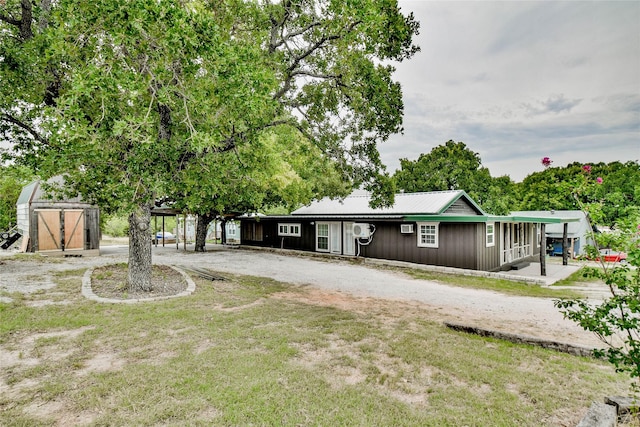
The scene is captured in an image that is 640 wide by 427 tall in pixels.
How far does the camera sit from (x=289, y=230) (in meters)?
20.1

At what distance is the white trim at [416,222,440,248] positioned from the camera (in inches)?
541

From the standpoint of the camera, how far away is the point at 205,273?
10.6m

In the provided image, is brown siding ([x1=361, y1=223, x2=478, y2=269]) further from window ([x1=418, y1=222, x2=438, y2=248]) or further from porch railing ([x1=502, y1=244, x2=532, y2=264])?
porch railing ([x1=502, y1=244, x2=532, y2=264])

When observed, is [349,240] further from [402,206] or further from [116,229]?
[116,229]

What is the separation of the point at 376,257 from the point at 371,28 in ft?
38.1

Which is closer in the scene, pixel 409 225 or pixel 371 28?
pixel 371 28

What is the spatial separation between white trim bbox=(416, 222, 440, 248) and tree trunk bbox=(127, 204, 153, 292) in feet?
35.9

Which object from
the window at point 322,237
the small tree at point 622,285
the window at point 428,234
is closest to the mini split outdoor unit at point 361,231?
the window at point 322,237

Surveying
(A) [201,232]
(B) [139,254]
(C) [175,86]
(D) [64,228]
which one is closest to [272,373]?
(C) [175,86]

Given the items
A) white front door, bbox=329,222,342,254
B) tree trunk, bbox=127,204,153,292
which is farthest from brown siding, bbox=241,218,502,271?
tree trunk, bbox=127,204,153,292

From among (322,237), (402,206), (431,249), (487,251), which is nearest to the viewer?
(487,251)

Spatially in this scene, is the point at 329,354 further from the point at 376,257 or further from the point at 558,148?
the point at 558,148

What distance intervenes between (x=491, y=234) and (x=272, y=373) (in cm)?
1253

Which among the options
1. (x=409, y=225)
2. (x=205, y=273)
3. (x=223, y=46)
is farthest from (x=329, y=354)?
(x=409, y=225)
